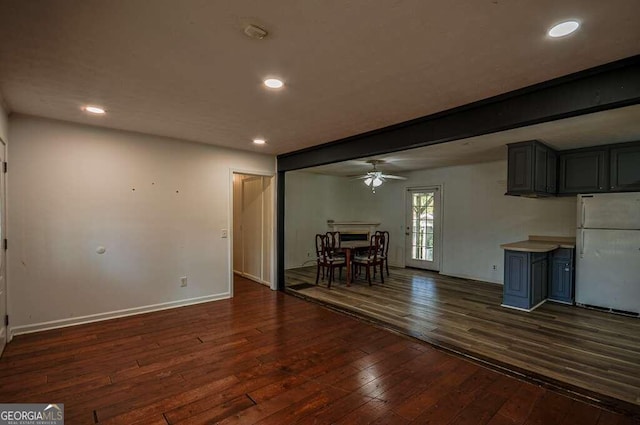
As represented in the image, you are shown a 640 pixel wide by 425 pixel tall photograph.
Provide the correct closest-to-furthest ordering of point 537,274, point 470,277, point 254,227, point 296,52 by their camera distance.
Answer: point 296,52
point 537,274
point 254,227
point 470,277

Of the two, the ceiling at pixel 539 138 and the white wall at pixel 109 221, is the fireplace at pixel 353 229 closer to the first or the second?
the ceiling at pixel 539 138

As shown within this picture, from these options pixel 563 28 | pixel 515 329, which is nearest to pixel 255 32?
pixel 563 28

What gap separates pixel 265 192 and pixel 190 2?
4313 mm

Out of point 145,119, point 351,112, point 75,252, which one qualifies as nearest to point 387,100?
point 351,112

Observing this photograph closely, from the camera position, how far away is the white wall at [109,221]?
3457mm

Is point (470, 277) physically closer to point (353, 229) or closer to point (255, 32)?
point (353, 229)

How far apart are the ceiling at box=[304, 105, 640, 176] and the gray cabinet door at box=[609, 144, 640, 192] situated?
0.53 feet

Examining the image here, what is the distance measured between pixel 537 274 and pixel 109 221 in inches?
242

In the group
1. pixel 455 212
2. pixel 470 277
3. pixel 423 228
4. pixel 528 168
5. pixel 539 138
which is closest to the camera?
pixel 539 138

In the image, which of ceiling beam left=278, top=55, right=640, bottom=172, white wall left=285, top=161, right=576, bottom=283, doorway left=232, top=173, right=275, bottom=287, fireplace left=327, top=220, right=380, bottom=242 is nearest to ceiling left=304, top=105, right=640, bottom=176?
white wall left=285, top=161, right=576, bottom=283

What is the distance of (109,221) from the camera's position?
12.9 ft

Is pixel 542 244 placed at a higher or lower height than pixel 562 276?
higher

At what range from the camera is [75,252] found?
12.2ft

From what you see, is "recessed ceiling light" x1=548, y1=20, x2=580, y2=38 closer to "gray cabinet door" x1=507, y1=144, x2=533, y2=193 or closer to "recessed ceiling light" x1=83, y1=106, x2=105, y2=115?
"gray cabinet door" x1=507, y1=144, x2=533, y2=193
